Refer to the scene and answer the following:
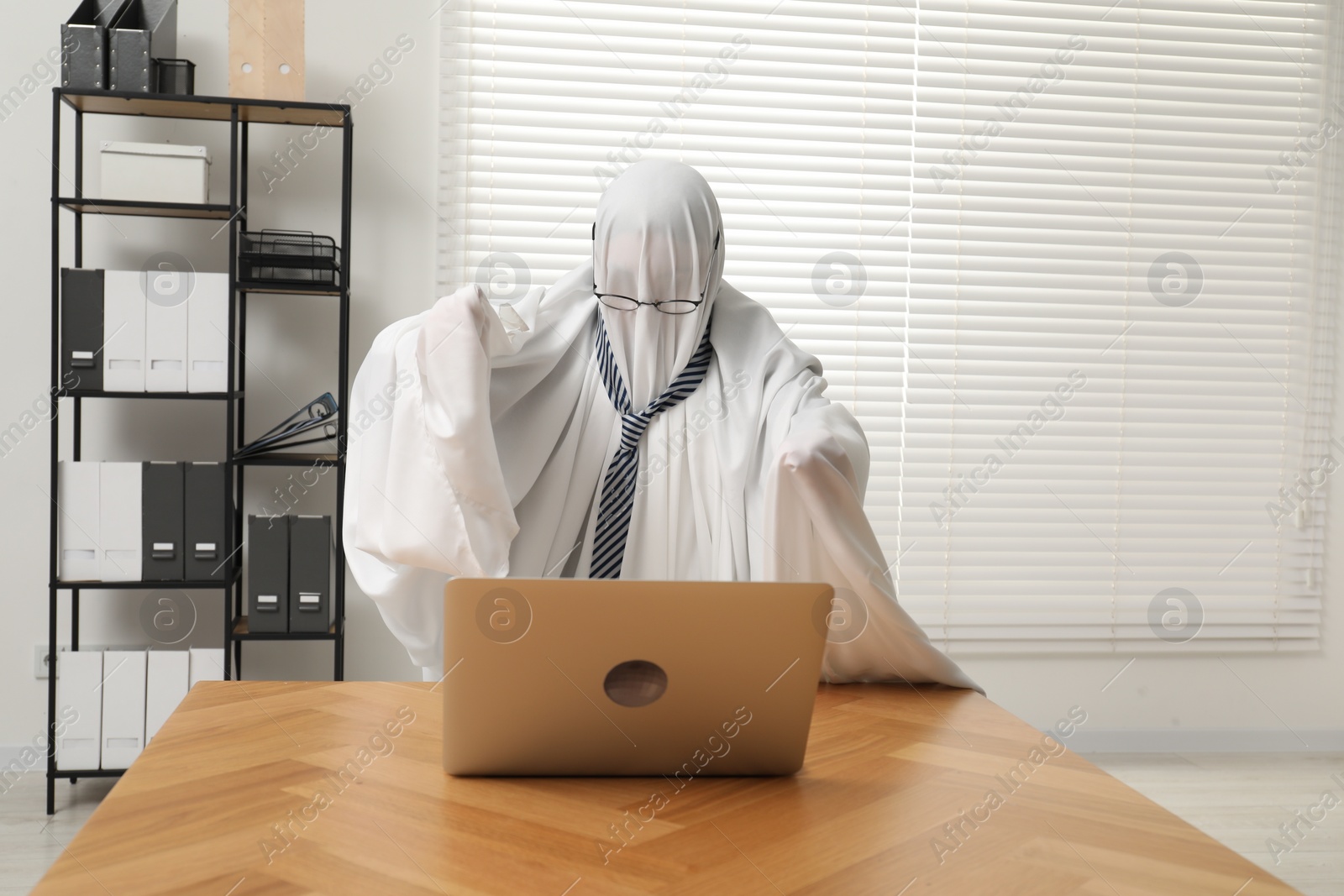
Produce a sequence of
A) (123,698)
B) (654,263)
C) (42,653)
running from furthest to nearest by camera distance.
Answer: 1. (42,653)
2. (123,698)
3. (654,263)

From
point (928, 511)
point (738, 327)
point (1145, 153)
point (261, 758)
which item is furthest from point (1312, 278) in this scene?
point (261, 758)

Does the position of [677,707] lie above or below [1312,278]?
below

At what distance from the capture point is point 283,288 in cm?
268

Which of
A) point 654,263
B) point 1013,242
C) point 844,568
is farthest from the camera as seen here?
point 1013,242

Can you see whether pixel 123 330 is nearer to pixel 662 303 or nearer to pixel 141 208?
pixel 141 208

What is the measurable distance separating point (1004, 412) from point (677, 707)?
2.76m

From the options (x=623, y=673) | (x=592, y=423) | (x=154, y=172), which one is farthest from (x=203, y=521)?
(x=623, y=673)

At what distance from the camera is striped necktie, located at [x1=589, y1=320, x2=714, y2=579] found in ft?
5.43

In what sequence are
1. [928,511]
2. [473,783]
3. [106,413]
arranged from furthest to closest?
1. [928,511]
2. [106,413]
3. [473,783]

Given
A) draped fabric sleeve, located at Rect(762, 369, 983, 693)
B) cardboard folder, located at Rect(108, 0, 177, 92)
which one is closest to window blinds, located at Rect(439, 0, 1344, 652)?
cardboard folder, located at Rect(108, 0, 177, 92)

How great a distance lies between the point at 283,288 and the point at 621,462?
4.78ft

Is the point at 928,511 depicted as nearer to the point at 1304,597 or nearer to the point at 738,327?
the point at 1304,597

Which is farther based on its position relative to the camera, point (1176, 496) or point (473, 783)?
point (1176, 496)

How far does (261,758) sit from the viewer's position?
0.88 meters
